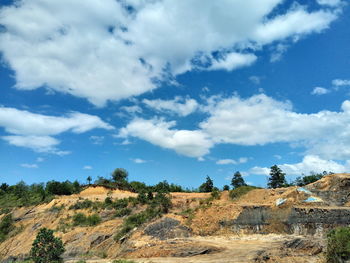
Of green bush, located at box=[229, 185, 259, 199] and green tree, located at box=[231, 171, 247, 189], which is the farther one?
green tree, located at box=[231, 171, 247, 189]

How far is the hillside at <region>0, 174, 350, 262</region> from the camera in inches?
801

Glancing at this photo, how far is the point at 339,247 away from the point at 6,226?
141ft

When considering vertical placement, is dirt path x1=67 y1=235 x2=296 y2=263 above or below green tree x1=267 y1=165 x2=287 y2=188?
below

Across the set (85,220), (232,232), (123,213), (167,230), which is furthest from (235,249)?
(85,220)

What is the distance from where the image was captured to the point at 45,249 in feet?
69.8

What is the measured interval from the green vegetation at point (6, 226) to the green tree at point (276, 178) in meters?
44.1

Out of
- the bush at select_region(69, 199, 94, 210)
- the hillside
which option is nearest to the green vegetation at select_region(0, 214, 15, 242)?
the hillside

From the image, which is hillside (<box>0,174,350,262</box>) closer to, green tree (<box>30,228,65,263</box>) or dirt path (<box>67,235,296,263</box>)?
dirt path (<box>67,235,296,263</box>)

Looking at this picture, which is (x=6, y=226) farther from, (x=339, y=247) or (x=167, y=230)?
(x=339, y=247)

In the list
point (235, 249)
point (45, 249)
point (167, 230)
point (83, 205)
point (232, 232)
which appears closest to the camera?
point (235, 249)

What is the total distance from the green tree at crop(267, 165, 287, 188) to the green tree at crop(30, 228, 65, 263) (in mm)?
45879

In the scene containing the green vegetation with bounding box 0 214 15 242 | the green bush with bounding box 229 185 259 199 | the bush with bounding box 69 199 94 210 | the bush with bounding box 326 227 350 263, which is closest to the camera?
the bush with bounding box 326 227 350 263

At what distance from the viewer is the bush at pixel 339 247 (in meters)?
15.5

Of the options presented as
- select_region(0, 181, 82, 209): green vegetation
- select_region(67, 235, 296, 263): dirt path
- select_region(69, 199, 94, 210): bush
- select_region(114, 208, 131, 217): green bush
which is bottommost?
select_region(67, 235, 296, 263): dirt path
